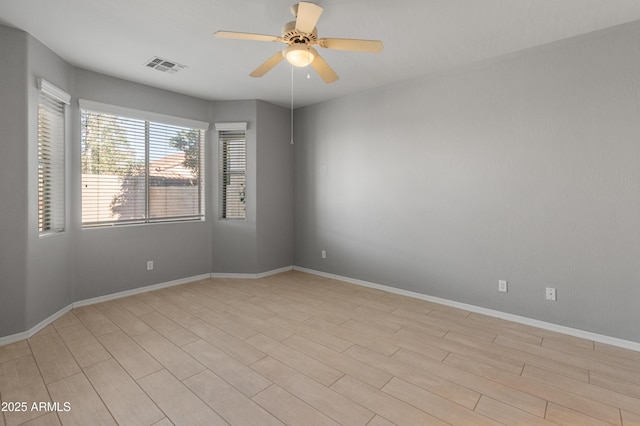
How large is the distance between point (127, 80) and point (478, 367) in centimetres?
470

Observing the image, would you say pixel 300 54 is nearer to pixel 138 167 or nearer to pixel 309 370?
pixel 309 370

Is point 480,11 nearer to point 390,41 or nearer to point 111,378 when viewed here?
point 390,41

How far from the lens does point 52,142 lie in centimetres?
308

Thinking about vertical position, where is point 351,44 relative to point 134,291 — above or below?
above

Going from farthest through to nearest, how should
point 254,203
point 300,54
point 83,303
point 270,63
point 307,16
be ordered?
point 254,203 → point 83,303 → point 270,63 → point 300,54 → point 307,16

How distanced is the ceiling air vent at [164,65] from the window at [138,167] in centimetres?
76

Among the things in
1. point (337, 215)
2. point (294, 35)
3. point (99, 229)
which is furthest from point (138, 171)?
point (294, 35)

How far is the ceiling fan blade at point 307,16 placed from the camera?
5.89 ft

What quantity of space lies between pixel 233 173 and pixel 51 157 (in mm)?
2100

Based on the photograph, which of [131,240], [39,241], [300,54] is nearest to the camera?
[300,54]

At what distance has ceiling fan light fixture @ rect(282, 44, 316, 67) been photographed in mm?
2227

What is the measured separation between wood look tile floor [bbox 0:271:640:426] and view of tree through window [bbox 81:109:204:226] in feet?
3.96

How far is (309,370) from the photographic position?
2207mm

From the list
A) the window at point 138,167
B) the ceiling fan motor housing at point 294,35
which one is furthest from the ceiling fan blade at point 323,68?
the window at point 138,167
